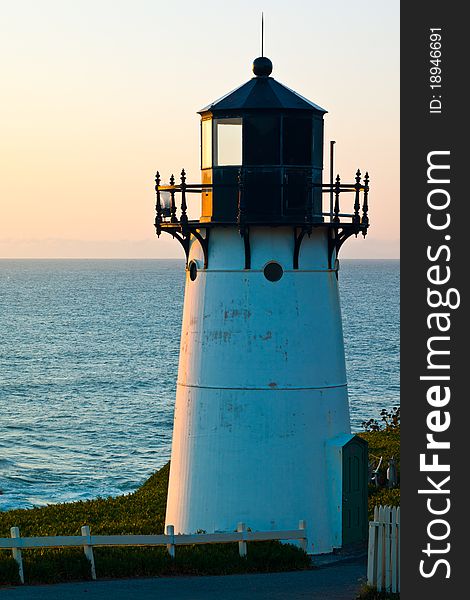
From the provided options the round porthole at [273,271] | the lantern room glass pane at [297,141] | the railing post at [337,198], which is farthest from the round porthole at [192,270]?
the railing post at [337,198]

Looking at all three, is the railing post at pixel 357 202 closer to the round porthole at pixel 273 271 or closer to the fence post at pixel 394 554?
the round porthole at pixel 273 271

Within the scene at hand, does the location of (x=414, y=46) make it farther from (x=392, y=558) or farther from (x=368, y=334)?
(x=368, y=334)

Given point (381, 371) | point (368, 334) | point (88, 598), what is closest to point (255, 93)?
point (88, 598)

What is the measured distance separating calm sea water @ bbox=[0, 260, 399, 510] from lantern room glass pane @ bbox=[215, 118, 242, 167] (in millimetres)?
21007

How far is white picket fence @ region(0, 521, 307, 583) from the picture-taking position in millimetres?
19141

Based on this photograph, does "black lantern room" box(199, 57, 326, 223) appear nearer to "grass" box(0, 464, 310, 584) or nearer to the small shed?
the small shed

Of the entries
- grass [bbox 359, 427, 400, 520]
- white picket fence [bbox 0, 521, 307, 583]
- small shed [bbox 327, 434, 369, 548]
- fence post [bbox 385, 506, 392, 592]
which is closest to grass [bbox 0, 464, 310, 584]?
white picket fence [bbox 0, 521, 307, 583]

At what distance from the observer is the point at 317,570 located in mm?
21297

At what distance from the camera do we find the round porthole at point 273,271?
2245cm

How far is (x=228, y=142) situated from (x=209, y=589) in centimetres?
784

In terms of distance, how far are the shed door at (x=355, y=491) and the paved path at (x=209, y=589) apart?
2.39m

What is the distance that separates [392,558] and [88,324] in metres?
109

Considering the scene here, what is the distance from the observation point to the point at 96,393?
7162cm

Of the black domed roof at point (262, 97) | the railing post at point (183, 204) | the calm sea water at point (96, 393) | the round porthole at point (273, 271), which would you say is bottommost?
the calm sea water at point (96, 393)
